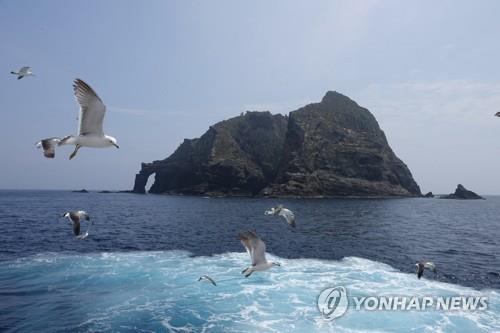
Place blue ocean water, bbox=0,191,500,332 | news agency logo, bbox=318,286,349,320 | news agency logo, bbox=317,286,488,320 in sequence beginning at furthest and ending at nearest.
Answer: news agency logo, bbox=317,286,488,320
news agency logo, bbox=318,286,349,320
blue ocean water, bbox=0,191,500,332

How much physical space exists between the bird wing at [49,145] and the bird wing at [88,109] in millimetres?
805

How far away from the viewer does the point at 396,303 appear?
75.0 feet

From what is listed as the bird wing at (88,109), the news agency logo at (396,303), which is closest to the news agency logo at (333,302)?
the news agency logo at (396,303)

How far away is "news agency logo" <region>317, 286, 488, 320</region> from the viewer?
71.4 feet

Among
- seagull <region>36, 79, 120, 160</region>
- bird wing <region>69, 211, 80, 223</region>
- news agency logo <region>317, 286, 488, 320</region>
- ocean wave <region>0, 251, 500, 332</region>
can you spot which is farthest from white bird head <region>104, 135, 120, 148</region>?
news agency logo <region>317, 286, 488, 320</region>

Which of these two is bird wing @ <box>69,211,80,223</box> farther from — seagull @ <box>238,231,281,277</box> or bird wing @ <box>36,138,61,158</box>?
seagull @ <box>238,231,281,277</box>

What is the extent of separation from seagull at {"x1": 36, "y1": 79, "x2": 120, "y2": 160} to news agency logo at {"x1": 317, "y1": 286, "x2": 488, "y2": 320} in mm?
16218

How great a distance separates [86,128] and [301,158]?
482ft

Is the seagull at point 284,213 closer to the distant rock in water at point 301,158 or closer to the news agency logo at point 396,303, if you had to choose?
the news agency logo at point 396,303

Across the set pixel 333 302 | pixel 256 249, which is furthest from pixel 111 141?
pixel 333 302

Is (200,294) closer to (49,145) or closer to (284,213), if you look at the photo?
(284,213)

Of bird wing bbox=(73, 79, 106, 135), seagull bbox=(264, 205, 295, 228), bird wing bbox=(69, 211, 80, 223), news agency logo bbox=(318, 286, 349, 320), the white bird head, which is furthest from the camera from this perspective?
news agency logo bbox=(318, 286, 349, 320)

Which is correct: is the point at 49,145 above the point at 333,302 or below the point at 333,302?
above

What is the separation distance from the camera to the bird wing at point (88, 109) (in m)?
8.87
